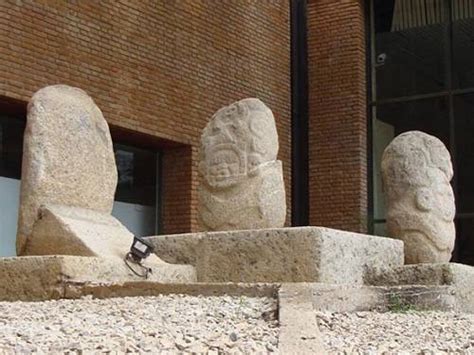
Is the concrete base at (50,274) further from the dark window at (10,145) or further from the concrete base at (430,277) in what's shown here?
the dark window at (10,145)

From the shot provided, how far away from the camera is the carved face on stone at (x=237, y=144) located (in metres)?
7.31

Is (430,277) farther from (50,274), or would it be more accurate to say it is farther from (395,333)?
(50,274)

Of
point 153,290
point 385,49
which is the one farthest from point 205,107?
point 153,290

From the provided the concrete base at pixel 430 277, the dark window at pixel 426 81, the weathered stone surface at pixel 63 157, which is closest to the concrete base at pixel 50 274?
the weathered stone surface at pixel 63 157

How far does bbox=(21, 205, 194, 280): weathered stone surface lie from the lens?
651 centimetres

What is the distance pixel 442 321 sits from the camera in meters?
5.48

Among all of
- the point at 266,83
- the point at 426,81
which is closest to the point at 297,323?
the point at 266,83

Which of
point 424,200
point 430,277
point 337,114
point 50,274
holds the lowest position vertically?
point 50,274

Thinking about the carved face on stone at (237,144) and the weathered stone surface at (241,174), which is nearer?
the weathered stone surface at (241,174)

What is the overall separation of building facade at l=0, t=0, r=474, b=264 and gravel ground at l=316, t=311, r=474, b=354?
19.5ft

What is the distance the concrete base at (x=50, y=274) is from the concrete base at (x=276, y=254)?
0.66 metres

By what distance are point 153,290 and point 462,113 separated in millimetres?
9693

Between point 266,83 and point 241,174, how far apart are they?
7.46 meters

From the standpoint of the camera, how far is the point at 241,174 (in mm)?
7285
